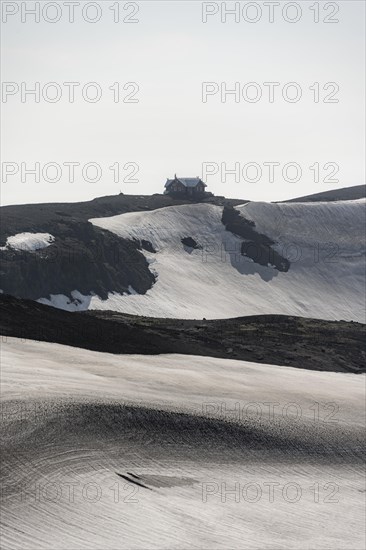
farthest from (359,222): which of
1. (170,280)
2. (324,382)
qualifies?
(324,382)

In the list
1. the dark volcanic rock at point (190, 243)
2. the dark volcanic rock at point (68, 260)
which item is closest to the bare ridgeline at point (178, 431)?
the dark volcanic rock at point (68, 260)

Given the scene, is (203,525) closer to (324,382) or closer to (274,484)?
(274,484)

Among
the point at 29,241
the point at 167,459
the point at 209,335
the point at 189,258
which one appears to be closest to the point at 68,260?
the point at 29,241

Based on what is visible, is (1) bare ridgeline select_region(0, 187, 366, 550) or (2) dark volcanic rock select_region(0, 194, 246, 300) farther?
(2) dark volcanic rock select_region(0, 194, 246, 300)

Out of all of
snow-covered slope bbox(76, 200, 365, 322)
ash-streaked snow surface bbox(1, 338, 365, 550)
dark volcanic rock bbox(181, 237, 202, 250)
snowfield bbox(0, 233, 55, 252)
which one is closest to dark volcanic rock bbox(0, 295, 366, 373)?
ash-streaked snow surface bbox(1, 338, 365, 550)

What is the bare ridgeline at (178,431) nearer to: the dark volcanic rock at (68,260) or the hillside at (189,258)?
the dark volcanic rock at (68,260)

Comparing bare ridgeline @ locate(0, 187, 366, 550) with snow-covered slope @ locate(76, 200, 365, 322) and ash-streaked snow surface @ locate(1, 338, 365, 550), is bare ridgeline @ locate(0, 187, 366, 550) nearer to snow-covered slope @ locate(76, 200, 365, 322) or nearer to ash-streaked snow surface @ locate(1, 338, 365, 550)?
ash-streaked snow surface @ locate(1, 338, 365, 550)
